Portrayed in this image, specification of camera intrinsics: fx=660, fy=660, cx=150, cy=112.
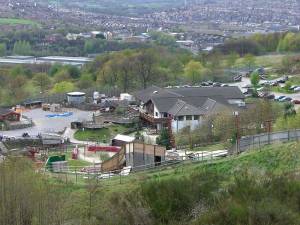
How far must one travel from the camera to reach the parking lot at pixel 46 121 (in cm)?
2481

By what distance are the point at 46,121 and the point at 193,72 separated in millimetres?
11728

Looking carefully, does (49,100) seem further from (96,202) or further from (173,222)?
(173,222)

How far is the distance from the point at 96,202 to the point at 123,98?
65.8ft

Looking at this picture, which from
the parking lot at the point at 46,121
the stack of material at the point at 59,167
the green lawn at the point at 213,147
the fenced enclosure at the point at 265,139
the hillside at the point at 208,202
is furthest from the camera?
the parking lot at the point at 46,121

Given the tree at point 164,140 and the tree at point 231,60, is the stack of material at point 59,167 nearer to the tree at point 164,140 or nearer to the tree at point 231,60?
the tree at point 164,140

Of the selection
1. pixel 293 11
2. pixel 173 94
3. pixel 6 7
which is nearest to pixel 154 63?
pixel 173 94

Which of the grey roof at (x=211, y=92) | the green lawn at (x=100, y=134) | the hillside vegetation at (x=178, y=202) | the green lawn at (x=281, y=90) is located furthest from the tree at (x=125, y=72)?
the hillside vegetation at (x=178, y=202)

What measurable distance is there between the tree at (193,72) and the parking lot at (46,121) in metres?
8.86

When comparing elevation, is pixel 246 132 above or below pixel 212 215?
below

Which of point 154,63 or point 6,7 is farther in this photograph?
point 6,7

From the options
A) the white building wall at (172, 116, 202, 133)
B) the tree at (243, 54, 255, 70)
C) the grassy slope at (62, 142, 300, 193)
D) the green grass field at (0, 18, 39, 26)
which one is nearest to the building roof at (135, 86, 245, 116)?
the white building wall at (172, 116, 202, 133)

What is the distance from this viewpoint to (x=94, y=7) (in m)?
110

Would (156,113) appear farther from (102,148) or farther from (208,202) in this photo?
(208,202)

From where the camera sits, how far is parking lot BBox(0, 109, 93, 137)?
81.4ft
